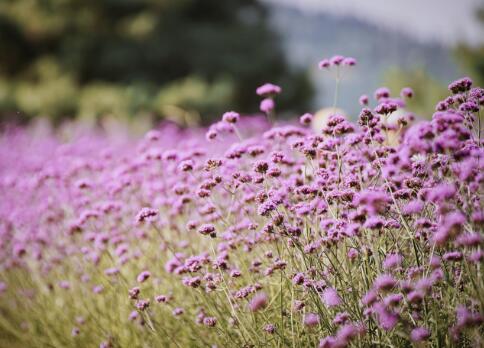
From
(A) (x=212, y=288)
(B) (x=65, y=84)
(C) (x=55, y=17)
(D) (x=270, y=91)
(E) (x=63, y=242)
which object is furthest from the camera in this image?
(C) (x=55, y=17)

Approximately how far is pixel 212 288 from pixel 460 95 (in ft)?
5.07

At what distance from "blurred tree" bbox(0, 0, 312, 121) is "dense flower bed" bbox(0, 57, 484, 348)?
1209 cm

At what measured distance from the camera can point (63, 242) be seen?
3.90m

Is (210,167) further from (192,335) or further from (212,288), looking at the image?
(192,335)

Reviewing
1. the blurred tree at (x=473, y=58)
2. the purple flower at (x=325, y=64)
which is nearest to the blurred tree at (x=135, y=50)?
the blurred tree at (x=473, y=58)

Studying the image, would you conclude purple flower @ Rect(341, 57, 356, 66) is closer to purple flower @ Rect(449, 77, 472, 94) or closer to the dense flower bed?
the dense flower bed

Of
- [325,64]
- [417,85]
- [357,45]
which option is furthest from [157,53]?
[357,45]

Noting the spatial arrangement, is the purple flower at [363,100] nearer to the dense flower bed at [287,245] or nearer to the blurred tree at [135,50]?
the dense flower bed at [287,245]

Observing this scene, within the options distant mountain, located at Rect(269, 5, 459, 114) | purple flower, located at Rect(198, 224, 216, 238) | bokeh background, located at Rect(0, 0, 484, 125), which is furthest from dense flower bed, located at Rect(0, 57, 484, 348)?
distant mountain, located at Rect(269, 5, 459, 114)

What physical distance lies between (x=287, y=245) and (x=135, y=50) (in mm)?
15555

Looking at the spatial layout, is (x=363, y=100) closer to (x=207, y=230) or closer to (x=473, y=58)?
(x=207, y=230)

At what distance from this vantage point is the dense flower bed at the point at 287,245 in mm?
1669

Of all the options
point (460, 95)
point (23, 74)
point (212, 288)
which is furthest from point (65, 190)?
point (23, 74)

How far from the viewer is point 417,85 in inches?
598
